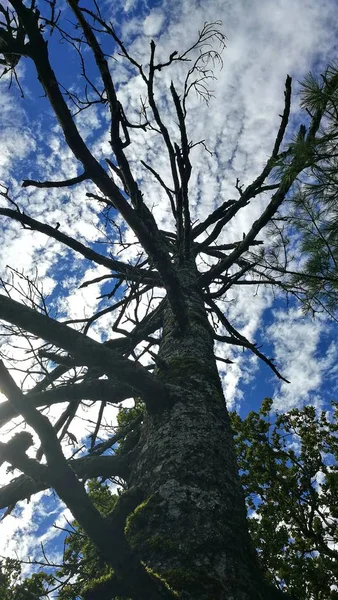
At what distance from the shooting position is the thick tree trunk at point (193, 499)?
1267mm

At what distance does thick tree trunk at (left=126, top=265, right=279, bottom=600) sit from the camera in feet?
4.16

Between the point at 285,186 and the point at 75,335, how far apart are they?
9.11ft

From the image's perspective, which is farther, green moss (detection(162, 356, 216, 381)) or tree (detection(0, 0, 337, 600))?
green moss (detection(162, 356, 216, 381))

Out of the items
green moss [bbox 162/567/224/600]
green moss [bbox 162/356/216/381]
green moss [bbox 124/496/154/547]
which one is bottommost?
green moss [bbox 162/567/224/600]

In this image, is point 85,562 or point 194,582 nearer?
point 194,582

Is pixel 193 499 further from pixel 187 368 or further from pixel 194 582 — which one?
pixel 187 368

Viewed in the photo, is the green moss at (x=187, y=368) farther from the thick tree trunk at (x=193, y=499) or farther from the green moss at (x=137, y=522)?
the green moss at (x=137, y=522)

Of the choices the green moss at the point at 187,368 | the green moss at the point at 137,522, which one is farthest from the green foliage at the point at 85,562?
the green moss at the point at 187,368

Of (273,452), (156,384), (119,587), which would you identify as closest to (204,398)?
(156,384)

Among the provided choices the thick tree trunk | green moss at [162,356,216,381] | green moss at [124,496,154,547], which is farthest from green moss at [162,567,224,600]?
green moss at [162,356,216,381]

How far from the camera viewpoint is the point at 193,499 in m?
1.53

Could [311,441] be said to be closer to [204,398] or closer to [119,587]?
[204,398]

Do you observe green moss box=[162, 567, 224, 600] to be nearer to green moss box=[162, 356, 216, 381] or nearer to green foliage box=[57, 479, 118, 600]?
green foliage box=[57, 479, 118, 600]

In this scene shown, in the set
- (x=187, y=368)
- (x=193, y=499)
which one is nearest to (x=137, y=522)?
(x=193, y=499)
